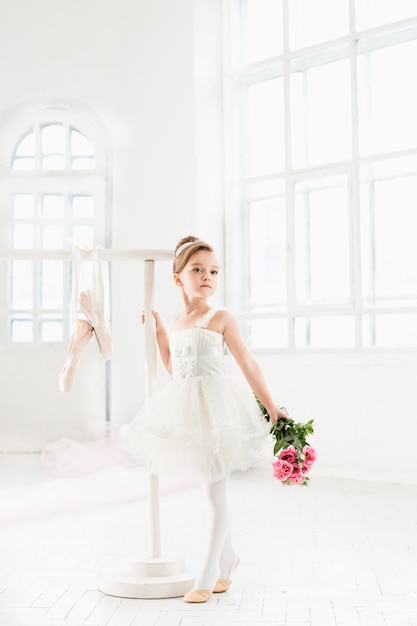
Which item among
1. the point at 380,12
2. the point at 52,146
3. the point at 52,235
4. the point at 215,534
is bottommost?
the point at 215,534

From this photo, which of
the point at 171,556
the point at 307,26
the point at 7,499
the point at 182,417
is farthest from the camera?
the point at 307,26

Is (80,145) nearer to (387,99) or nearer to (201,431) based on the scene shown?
(387,99)

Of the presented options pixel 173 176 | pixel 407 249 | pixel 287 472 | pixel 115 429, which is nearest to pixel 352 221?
pixel 407 249

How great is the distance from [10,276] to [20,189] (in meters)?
0.70

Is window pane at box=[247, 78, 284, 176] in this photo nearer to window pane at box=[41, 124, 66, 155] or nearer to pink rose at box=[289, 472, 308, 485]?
window pane at box=[41, 124, 66, 155]

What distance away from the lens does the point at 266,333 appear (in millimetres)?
6047

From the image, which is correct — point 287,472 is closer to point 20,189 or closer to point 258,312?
point 258,312

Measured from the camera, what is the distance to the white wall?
5762mm

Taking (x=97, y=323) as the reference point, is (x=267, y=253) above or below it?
above

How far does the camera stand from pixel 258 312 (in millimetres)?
6023

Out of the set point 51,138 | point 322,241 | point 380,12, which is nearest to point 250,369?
point 322,241


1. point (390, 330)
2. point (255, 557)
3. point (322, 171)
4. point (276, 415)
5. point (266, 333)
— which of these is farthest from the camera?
point (266, 333)

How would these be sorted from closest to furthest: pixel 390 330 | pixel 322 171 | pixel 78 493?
pixel 78 493 → pixel 390 330 → pixel 322 171

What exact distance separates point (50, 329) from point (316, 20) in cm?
307
